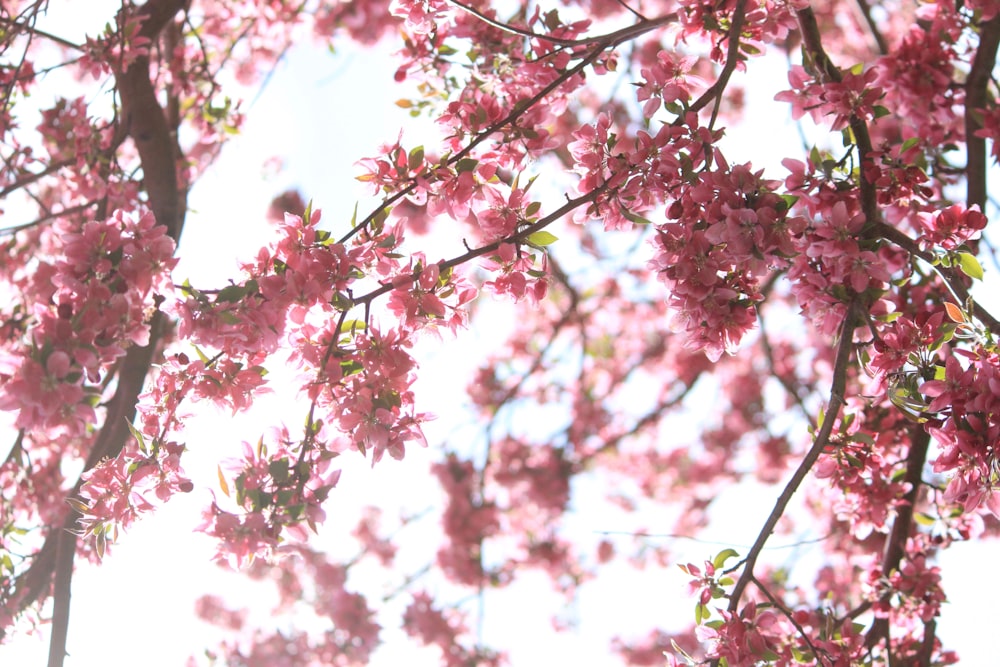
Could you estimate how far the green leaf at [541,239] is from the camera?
1.41 meters

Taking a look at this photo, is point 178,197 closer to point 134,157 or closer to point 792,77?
point 134,157

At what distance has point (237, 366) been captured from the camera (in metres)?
1.40

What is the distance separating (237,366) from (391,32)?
335 cm

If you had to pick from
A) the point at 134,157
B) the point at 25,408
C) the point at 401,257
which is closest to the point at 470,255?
the point at 401,257

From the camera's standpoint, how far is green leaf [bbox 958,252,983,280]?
1.33 m

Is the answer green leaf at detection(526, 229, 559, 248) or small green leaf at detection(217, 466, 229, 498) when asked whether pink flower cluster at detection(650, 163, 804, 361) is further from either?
small green leaf at detection(217, 466, 229, 498)

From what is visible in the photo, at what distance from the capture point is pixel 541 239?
1413mm

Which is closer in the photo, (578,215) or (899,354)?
(899,354)

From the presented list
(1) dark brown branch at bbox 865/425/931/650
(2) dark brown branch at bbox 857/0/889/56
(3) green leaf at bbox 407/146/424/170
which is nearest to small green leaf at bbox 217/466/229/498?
(3) green leaf at bbox 407/146/424/170

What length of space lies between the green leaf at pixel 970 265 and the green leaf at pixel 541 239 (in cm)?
75

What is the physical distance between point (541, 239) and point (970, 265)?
79 centimetres

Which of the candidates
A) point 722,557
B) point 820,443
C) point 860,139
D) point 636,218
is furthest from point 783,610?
point 860,139

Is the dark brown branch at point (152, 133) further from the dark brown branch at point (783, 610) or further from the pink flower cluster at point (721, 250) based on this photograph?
the dark brown branch at point (783, 610)

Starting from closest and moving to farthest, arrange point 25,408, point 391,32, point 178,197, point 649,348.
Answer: point 25,408, point 178,197, point 391,32, point 649,348
